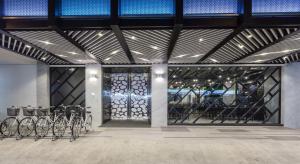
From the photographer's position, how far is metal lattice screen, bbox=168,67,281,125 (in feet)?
33.3

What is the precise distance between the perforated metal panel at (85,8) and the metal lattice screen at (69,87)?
655 cm

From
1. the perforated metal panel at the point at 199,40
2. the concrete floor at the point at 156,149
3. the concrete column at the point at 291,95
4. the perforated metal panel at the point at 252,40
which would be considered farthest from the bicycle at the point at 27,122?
the concrete column at the point at 291,95

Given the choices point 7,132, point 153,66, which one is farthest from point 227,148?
point 7,132

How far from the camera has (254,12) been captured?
414 cm

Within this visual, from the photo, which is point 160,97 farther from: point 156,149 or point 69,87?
point 69,87

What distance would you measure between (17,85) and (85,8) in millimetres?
6895

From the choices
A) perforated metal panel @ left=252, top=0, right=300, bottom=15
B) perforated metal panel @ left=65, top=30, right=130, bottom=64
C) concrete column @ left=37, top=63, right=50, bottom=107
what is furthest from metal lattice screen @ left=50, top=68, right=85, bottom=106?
perforated metal panel @ left=252, top=0, right=300, bottom=15

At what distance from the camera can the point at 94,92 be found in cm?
974

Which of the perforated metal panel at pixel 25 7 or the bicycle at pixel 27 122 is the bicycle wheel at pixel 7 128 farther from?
the perforated metal panel at pixel 25 7

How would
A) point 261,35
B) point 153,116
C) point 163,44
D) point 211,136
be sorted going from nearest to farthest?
point 261,35 < point 163,44 < point 211,136 < point 153,116

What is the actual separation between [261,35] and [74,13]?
377 centimetres

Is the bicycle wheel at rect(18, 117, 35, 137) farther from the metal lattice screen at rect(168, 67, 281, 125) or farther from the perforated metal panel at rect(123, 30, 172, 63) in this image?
the metal lattice screen at rect(168, 67, 281, 125)

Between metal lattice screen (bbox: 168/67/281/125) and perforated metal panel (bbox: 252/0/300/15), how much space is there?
5.94 metres

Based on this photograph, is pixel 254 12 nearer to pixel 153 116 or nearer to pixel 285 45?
pixel 285 45
